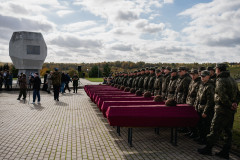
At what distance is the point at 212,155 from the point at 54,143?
383 centimetres

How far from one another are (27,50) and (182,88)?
89.4 ft

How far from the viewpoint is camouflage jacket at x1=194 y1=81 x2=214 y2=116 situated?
535 cm

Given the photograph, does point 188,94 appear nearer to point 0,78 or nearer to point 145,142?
point 145,142

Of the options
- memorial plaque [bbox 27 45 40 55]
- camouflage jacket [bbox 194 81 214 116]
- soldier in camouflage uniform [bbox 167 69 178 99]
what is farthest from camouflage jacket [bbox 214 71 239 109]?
memorial plaque [bbox 27 45 40 55]

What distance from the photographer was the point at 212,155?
499 centimetres

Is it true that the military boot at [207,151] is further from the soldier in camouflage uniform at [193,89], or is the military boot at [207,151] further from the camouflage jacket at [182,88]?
the camouflage jacket at [182,88]

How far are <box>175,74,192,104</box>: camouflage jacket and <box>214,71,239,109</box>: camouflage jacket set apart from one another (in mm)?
2042

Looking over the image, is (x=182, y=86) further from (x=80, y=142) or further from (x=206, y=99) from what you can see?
(x=80, y=142)

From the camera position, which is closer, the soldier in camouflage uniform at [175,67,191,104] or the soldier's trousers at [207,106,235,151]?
the soldier's trousers at [207,106,235,151]

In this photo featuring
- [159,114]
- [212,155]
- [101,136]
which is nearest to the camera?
[212,155]

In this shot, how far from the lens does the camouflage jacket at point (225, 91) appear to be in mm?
4668

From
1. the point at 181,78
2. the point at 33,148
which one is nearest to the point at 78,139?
the point at 33,148

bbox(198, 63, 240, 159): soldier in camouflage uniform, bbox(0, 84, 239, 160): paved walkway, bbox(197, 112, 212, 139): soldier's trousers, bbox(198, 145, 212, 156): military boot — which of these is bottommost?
bbox(0, 84, 239, 160): paved walkway

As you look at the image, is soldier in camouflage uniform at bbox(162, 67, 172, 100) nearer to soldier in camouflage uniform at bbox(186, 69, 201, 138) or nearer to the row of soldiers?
the row of soldiers
